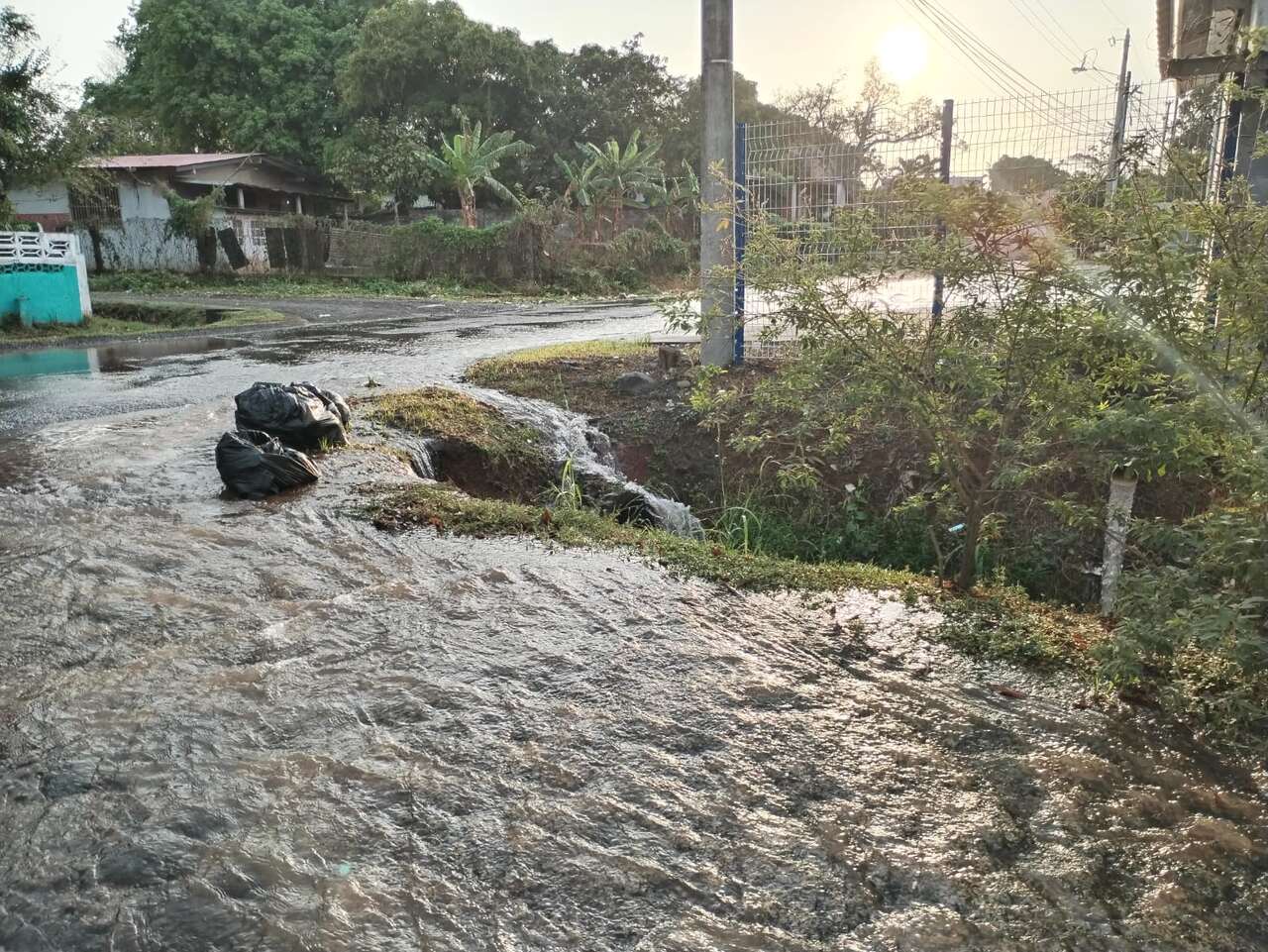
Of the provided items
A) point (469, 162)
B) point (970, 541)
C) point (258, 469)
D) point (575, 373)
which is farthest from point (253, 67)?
point (970, 541)

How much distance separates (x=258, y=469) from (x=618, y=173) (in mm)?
25711

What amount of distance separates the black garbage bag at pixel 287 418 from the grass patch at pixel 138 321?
10889 mm

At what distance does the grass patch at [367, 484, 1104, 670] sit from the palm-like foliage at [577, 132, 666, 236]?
25170 mm

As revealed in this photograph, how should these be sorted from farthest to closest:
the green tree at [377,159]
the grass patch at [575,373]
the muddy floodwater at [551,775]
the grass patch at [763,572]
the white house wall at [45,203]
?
the green tree at [377,159]
the white house wall at [45,203]
the grass patch at [575,373]
the grass patch at [763,572]
the muddy floodwater at [551,775]

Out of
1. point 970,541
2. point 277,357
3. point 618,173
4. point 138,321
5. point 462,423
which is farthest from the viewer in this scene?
point 618,173

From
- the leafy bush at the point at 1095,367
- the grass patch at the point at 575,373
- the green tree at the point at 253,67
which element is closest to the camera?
the leafy bush at the point at 1095,367

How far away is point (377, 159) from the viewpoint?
29625 mm

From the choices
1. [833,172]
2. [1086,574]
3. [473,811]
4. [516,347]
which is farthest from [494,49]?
[473,811]

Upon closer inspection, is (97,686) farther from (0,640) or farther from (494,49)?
(494,49)

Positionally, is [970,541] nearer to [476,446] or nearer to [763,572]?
[763,572]

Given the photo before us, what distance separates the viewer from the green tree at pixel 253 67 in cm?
3247

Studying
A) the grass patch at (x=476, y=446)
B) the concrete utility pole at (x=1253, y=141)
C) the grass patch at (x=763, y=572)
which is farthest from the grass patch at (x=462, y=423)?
the concrete utility pole at (x=1253, y=141)

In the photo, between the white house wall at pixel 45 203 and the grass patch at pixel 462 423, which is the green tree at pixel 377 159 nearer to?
the white house wall at pixel 45 203

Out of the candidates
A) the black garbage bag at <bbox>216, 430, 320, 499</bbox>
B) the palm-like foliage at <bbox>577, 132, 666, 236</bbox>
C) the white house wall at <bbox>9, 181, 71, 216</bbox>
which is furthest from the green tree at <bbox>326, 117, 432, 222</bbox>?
the black garbage bag at <bbox>216, 430, 320, 499</bbox>
